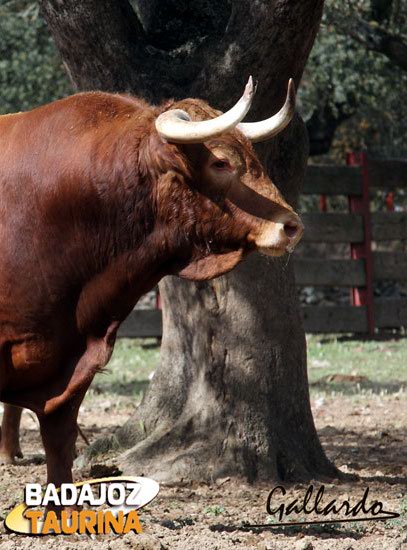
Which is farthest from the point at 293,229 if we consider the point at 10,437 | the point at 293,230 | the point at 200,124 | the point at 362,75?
the point at 362,75

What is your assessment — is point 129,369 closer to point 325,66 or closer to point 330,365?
point 330,365

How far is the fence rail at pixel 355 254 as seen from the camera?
1520 centimetres

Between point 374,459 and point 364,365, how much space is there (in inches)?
195

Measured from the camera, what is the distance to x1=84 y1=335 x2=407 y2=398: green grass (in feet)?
35.8

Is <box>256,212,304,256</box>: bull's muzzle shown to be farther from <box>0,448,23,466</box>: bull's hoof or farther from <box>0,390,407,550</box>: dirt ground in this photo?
<box>0,448,23,466</box>: bull's hoof

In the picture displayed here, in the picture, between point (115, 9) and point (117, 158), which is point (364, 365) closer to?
point (115, 9)

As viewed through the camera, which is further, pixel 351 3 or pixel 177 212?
pixel 351 3

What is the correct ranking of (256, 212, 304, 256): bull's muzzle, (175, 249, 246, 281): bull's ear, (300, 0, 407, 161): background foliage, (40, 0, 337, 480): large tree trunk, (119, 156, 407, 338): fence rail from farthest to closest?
(119, 156, 407, 338): fence rail
(300, 0, 407, 161): background foliage
(40, 0, 337, 480): large tree trunk
(175, 249, 246, 281): bull's ear
(256, 212, 304, 256): bull's muzzle

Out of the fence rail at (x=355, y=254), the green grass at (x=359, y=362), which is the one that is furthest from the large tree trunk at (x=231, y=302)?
the fence rail at (x=355, y=254)

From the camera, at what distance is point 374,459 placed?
7.55m

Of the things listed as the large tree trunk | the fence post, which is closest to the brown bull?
the large tree trunk

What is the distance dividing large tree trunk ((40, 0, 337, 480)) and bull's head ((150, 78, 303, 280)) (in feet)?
5.09

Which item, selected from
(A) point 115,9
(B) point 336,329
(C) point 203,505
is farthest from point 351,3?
(C) point 203,505

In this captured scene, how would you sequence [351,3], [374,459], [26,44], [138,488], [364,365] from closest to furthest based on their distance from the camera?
1. [138,488]
2. [374,459]
3. [364,365]
4. [351,3]
5. [26,44]
